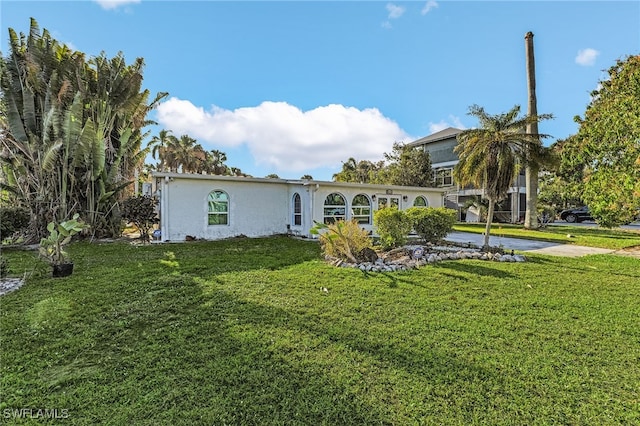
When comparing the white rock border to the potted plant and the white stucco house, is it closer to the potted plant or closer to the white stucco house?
the white stucco house

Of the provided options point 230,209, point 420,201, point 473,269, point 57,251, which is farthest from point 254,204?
point 473,269

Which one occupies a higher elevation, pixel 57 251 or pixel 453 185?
pixel 453 185

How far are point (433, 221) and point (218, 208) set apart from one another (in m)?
9.92

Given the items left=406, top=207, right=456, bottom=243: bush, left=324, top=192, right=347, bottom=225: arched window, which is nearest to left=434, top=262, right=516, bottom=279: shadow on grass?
left=406, top=207, right=456, bottom=243: bush

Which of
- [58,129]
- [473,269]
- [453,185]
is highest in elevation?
[58,129]

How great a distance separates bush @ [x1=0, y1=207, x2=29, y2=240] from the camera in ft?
40.4

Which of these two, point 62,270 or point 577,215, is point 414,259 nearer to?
point 62,270

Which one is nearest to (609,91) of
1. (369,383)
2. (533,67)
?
(533,67)

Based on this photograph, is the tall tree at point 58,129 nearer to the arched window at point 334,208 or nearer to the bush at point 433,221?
the arched window at point 334,208

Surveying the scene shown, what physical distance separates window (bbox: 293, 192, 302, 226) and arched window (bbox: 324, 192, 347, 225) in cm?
138

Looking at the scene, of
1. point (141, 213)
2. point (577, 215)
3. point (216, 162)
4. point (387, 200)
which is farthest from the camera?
point (216, 162)

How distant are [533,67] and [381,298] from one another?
23063mm

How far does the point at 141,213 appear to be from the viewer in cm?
1462

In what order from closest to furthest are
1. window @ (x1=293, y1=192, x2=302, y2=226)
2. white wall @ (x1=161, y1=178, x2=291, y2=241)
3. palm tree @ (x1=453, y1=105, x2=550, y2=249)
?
palm tree @ (x1=453, y1=105, x2=550, y2=249) < white wall @ (x1=161, y1=178, x2=291, y2=241) < window @ (x1=293, y1=192, x2=302, y2=226)
